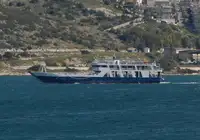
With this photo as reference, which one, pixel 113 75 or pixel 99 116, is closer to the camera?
pixel 99 116

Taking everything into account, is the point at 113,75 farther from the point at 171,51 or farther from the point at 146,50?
the point at 171,51

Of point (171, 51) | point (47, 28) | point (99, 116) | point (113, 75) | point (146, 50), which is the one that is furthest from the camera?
point (171, 51)

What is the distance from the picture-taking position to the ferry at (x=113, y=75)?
127 meters

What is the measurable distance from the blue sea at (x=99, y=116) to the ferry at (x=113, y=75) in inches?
1332

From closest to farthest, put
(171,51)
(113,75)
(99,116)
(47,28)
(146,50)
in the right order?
(99,116) < (113,75) < (47,28) < (146,50) < (171,51)

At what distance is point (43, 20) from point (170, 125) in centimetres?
13387

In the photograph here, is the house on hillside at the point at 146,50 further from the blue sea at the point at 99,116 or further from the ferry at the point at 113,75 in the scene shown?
the blue sea at the point at 99,116

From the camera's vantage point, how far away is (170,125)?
192 feet

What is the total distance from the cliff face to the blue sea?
85.2m

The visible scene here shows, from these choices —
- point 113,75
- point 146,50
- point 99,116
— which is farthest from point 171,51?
point 99,116

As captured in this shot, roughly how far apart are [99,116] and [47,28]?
120 metres

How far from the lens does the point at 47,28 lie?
184 metres

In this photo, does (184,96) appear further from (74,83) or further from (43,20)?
(43,20)

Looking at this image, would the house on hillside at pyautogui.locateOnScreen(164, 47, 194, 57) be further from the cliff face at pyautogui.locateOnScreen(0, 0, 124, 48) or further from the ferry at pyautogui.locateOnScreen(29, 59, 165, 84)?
the ferry at pyautogui.locateOnScreen(29, 59, 165, 84)
